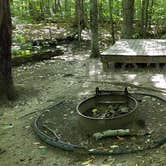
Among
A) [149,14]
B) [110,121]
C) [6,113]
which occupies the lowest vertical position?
[6,113]

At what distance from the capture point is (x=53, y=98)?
677 centimetres

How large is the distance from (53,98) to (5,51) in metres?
1.44

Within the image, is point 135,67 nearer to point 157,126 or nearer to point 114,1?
point 157,126

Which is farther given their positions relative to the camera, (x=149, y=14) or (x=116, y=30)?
(x=116, y=30)

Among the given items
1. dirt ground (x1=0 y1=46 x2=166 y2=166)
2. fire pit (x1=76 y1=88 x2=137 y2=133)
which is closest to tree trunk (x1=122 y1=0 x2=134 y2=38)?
dirt ground (x1=0 y1=46 x2=166 y2=166)

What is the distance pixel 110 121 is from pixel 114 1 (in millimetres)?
11376

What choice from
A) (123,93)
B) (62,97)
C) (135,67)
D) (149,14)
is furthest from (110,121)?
(149,14)

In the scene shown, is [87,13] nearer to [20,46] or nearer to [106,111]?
[20,46]

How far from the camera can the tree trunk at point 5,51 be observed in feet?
21.1

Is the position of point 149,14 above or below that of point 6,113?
above

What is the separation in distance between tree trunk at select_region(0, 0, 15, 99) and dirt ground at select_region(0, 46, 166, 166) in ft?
1.09

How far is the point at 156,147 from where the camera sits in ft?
14.2

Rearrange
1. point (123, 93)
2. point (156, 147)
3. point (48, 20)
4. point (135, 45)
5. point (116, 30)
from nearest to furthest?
point (156, 147) < point (123, 93) < point (135, 45) < point (116, 30) < point (48, 20)

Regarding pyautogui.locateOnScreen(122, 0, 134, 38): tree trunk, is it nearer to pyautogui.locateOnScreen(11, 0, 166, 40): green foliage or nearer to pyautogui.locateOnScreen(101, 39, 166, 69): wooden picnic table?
pyautogui.locateOnScreen(11, 0, 166, 40): green foliage
